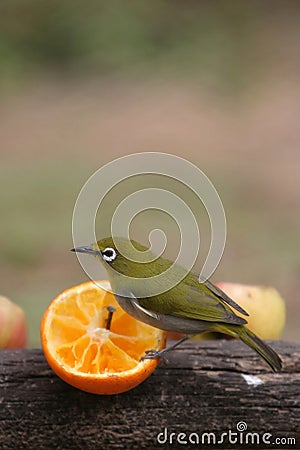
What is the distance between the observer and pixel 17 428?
1.84 m

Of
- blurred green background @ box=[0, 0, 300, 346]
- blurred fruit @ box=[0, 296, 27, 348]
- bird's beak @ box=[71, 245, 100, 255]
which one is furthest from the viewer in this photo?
blurred green background @ box=[0, 0, 300, 346]

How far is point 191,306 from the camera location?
6.08 feet

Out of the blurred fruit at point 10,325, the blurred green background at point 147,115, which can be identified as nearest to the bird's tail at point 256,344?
the blurred fruit at point 10,325

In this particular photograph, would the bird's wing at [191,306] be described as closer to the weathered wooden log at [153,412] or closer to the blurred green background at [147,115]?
the weathered wooden log at [153,412]

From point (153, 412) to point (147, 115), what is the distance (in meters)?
5.26

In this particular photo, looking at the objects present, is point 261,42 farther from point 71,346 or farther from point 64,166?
point 71,346

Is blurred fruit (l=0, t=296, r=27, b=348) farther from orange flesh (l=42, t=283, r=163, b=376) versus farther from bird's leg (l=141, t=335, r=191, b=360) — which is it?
bird's leg (l=141, t=335, r=191, b=360)

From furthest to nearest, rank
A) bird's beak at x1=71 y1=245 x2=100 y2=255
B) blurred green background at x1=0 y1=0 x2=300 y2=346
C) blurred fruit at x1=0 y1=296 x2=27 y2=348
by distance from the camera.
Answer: blurred green background at x1=0 y1=0 x2=300 y2=346 → blurred fruit at x1=0 y1=296 x2=27 y2=348 → bird's beak at x1=71 y1=245 x2=100 y2=255

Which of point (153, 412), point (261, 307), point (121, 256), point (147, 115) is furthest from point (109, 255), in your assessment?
point (147, 115)

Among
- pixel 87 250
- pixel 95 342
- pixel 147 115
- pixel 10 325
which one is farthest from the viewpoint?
pixel 147 115

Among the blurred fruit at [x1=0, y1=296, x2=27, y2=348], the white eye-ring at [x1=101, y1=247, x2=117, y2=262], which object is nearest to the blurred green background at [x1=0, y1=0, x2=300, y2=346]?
the blurred fruit at [x1=0, y1=296, x2=27, y2=348]

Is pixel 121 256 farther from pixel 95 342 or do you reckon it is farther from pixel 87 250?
pixel 95 342

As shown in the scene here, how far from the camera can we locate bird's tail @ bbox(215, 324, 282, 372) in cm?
186

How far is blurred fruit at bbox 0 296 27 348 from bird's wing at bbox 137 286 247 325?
16.4 inches
